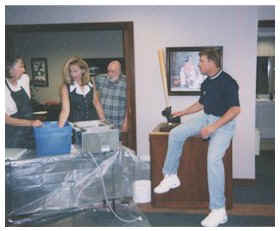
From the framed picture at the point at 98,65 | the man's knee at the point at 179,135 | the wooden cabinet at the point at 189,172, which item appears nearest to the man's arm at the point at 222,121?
the man's knee at the point at 179,135

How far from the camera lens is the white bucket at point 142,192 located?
3.37 m

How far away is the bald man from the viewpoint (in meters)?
3.86

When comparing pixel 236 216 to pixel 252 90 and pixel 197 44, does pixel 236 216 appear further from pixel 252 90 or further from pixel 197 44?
pixel 197 44

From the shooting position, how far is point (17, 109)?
2.96 metres

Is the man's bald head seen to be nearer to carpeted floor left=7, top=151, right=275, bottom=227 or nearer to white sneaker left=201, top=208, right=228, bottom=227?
carpeted floor left=7, top=151, right=275, bottom=227

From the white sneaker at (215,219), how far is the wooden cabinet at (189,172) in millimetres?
375

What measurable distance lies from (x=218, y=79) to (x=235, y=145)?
48.9 inches

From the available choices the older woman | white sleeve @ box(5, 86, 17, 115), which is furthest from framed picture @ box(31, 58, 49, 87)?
white sleeve @ box(5, 86, 17, 115)

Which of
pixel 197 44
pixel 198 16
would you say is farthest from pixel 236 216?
pixel 198 16

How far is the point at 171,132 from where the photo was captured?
3.06 meters

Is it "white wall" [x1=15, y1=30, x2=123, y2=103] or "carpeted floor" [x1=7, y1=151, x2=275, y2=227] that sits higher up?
"white wall" [x1=15, y1=30, x2=123, y2=103]

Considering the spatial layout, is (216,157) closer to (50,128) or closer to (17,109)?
(50,128)

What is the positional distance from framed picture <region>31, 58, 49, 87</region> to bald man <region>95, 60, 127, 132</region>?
358cm

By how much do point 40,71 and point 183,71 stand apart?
4148 millimetres
